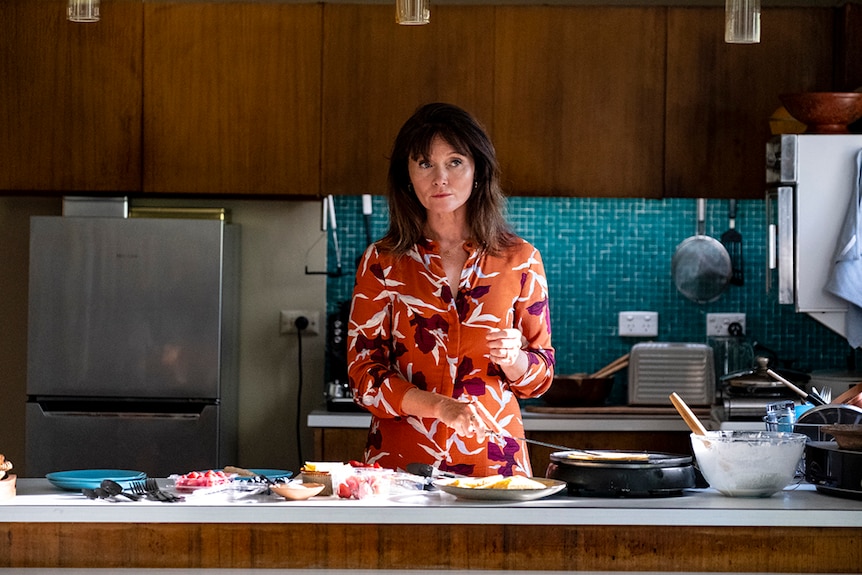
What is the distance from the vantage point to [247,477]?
2.21 m

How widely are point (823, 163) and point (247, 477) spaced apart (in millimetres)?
2276

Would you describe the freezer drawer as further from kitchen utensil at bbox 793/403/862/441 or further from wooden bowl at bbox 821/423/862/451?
wooden bowl at bbox 821/423/862/451

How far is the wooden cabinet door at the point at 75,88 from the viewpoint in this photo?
4.13 meters

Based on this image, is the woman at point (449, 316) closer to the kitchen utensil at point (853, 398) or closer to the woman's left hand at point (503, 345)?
the woman's left hand at point (503, 345)

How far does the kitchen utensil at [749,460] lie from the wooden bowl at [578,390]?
1933 mm

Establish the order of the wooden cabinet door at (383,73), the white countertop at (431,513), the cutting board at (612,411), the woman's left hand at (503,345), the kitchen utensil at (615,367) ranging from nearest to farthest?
the white countertop at (431,513) → the woman's left hand at (503,345) → the cutting board at (612,411) → the wooden cabinet door at (383,73) → the kitchen utensil at (615,367)

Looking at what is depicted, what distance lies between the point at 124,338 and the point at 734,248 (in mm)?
2259

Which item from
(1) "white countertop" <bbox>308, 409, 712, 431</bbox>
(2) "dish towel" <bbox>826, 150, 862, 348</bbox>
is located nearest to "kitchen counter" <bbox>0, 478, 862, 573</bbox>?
(2) "dish towel" <bbox>826, 150, 862, 348</bbox>

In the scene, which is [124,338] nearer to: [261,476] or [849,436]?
[261,476]

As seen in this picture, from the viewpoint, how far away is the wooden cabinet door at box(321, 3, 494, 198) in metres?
4.11

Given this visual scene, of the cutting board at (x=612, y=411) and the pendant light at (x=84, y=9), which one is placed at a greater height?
the pendant light at (x=84, y=9)

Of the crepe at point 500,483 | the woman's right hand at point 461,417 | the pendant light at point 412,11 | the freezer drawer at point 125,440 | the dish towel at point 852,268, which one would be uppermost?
the pendant light at point 412,11

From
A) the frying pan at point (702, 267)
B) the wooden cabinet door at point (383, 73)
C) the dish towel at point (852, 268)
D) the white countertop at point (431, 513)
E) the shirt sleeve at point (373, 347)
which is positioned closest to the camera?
the white countertop at point (431, 513)

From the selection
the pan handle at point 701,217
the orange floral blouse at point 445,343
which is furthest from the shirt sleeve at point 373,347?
the pan handle at point 701,217
